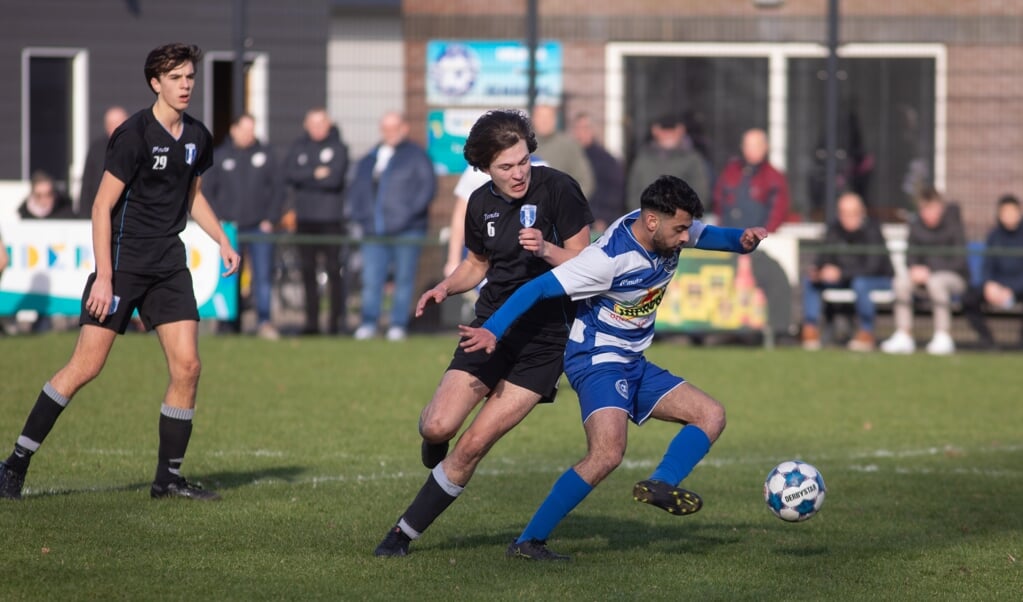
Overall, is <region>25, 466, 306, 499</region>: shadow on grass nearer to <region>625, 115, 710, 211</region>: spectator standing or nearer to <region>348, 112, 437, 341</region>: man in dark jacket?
<region>348, 112, 437, 341</region>: man in dark jacket

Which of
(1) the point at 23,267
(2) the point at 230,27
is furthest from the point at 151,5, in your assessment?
(1) the point at 23,267

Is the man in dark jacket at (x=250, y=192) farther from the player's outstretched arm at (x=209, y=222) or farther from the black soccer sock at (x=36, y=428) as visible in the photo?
the black soccer sock at (x=36, y=428)

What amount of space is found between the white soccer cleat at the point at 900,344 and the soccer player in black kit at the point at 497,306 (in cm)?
992

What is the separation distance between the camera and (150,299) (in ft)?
24.5

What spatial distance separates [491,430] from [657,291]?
89 cm

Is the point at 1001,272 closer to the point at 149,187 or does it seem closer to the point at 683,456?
the point at 683,456

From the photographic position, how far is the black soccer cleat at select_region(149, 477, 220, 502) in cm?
755

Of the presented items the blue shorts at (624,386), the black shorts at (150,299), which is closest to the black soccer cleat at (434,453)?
the blue shorts at (624,386)

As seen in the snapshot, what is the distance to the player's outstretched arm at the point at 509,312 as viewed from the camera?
19.4 feet

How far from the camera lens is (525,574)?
6.16m

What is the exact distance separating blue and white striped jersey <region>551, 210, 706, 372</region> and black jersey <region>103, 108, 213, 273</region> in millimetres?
2185

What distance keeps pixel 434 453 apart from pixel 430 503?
1.35 ft

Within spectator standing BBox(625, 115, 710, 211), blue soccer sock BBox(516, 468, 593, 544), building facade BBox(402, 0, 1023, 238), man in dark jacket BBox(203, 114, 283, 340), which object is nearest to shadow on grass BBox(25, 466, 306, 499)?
blue soccer sock BBox(516, 468, 593, 544)

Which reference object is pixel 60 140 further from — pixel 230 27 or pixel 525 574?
pixel 525 574
